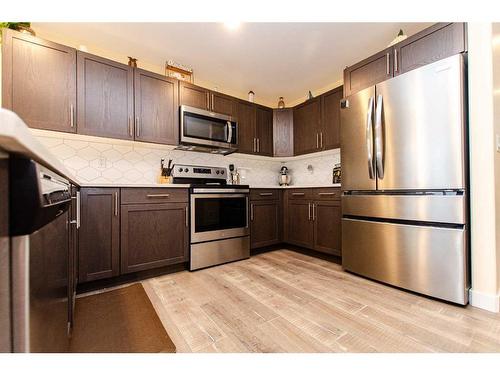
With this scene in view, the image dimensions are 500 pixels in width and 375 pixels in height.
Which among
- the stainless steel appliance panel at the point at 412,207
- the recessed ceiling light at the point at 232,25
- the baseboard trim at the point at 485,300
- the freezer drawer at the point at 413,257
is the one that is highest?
the recessed ceiling light at the point at 232,25

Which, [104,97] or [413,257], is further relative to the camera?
[104,97]

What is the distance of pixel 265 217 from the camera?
291cm

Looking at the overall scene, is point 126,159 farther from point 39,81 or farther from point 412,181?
point 412,181

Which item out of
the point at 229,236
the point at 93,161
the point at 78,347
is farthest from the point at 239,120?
the point at 78,347

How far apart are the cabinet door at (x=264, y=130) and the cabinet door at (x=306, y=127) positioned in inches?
13.8

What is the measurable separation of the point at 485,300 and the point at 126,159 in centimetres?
319

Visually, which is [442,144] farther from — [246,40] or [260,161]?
[260,161]

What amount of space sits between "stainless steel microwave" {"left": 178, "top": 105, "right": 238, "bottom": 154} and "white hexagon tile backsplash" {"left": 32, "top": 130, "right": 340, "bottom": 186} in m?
0.26

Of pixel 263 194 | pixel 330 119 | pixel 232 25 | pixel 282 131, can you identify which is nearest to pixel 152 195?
pixel 263 194

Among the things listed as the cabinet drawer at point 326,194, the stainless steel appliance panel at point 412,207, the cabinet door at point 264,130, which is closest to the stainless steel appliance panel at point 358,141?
the stainless steel appliance panel at point 412,207

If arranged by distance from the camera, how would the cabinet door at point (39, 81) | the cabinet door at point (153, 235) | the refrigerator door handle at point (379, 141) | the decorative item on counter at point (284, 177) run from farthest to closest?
1. the decorative item on counter at point (284, 177)
2. the cabinet door at point (153, 235)
3. the refrigerator door handle at point (379, 141)
4. the cabinet door at point (39, 81)

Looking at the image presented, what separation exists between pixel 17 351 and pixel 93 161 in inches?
88.1

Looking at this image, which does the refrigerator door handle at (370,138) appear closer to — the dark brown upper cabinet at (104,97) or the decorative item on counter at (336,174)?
the decorative item on counter at (336,174)

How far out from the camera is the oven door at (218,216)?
2.29 m
